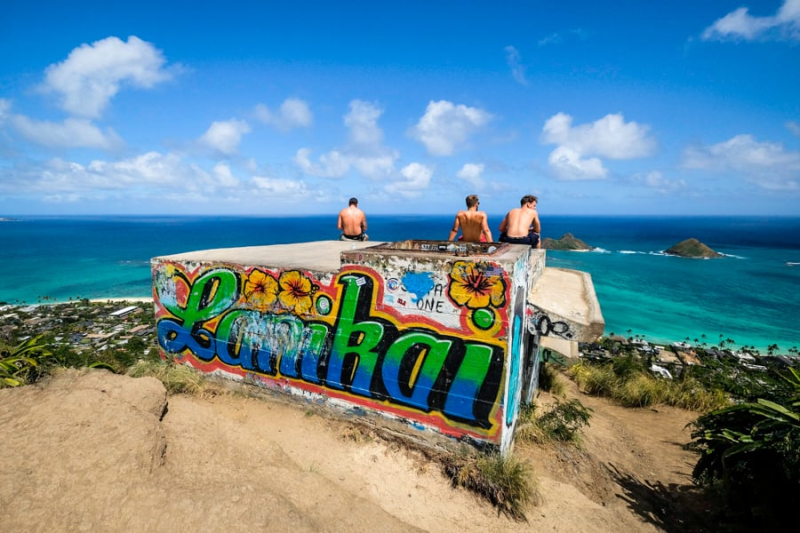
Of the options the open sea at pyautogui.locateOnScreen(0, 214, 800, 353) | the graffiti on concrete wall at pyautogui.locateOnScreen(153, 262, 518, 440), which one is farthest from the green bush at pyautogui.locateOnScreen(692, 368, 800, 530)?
the open sea at pyautogui.locateOnScreen(0, 214, 800, 353)

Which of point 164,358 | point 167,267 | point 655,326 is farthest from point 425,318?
point 655,326

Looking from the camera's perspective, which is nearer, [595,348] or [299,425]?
[299,425]

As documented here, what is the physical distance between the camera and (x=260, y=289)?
6.81 meters

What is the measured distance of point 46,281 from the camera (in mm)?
37719

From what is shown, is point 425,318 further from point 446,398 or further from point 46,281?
point 46,281

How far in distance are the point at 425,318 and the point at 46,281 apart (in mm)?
47598

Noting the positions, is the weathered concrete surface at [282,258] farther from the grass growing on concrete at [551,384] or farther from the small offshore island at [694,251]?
the small offshore island at [694,251]

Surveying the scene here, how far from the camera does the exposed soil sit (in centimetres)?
366

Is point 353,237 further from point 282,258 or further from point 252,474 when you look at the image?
point 252,474

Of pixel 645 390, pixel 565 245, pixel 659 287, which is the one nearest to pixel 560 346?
pixel 645 390

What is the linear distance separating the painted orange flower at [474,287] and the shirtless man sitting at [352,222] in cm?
618

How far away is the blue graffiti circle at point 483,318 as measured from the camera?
203 inches

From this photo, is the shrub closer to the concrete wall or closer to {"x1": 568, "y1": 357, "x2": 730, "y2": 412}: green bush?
the concrete wall

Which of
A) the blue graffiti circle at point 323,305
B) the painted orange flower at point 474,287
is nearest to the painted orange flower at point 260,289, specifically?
the blue graffiti circle at point 323,305
